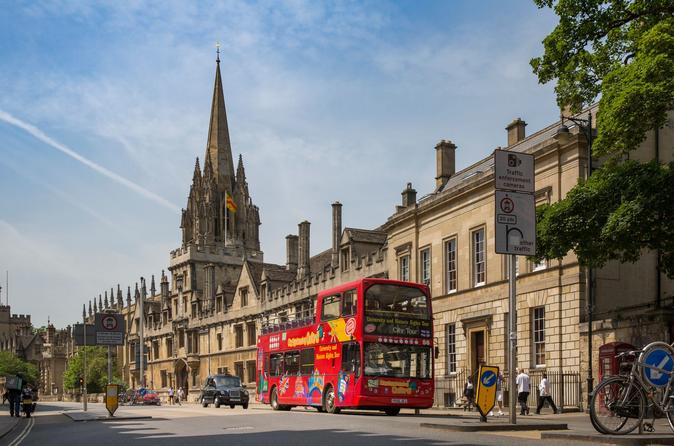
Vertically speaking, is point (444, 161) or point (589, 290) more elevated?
point (444, 161)

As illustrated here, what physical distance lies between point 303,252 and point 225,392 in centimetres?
2268

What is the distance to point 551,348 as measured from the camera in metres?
31.8

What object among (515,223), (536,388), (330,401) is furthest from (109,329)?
(515,223)

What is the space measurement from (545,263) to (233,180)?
7542 cm

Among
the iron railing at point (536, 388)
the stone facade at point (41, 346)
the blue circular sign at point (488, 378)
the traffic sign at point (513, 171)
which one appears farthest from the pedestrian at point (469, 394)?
the stone facade at point (41, 346)

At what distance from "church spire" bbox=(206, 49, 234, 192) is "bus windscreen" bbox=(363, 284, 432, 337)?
256ft

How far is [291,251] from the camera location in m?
75.9

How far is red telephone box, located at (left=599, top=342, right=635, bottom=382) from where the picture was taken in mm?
25703

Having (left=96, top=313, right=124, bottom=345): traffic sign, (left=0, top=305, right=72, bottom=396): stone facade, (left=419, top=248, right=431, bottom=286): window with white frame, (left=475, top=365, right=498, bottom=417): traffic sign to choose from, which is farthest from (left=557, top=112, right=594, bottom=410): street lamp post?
(left=0, top=305, right=72, bottom=396): stone facade

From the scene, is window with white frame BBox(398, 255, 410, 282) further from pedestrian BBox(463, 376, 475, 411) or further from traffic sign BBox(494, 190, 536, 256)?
traffic sign BBox(494, 190, 536, 256)

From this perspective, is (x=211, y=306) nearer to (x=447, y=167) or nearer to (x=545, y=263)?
(x=447, y=167)

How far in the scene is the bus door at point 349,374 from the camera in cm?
2730

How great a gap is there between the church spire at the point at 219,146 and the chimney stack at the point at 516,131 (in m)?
66.9

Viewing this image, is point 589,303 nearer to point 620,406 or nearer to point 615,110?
point 615,110
